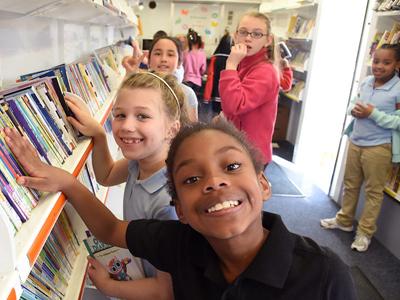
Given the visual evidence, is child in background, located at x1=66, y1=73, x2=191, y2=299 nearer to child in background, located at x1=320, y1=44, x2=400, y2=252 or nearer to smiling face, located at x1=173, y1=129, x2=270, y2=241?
smiling face, located at x1=173, y1=129, x2=270, y2=241

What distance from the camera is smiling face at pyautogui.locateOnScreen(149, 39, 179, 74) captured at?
2316 millimetres

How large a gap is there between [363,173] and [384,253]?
584mm

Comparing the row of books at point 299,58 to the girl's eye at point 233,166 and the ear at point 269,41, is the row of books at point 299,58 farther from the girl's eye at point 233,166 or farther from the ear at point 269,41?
the girl's eye at point 233,166

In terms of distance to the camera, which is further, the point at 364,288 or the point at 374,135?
the point at 374,135

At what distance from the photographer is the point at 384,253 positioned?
7.94 ft

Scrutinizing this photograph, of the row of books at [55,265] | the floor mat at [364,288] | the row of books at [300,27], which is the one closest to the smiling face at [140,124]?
the row of books at [55,265]

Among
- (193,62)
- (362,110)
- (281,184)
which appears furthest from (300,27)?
(362,110)

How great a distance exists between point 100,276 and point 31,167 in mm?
468

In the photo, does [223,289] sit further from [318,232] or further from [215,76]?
[215,76]

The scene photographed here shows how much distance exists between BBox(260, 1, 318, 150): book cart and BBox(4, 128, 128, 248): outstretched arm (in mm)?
3450

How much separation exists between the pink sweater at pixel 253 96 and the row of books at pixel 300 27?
2.21m

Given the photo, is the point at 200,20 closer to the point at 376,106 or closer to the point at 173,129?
the point at 376,106

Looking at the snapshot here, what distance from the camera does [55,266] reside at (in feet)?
3.49

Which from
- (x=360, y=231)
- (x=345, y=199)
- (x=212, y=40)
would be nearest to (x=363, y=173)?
(x=345, y=199)
